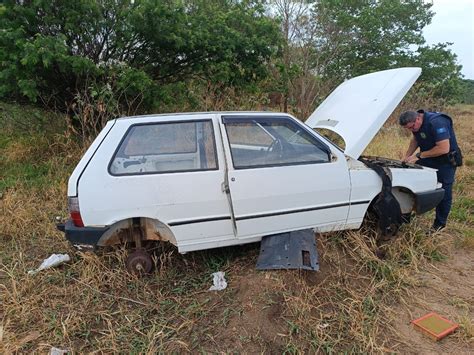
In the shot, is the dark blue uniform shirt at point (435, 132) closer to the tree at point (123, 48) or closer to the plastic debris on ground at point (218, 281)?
the plastic debris on ground at point (218, 281)

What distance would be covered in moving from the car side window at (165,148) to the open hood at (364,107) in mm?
1383

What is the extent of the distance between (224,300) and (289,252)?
0.71 meters

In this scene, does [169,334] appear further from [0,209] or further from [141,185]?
[0,209]

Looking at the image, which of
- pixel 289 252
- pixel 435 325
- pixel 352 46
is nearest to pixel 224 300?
pixel 289 252

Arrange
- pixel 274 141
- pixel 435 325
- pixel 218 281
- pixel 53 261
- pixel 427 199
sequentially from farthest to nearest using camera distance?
pixel 427 199
pixel 53 261
pixel 274 141
pixel 218 281
pixel 435 325

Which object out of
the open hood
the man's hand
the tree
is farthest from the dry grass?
the tree

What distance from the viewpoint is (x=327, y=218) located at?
343 centimetres

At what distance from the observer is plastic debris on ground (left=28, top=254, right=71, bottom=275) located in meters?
3.43

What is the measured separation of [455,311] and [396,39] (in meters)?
13.9

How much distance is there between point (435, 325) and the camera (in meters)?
2.65

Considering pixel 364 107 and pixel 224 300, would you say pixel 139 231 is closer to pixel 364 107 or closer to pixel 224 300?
pixel 224 300

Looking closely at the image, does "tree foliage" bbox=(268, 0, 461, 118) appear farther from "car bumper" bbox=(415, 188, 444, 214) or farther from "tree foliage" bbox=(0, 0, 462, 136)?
"car bumper" bbox=(415, 188, 444, 214)

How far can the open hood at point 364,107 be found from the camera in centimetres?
333

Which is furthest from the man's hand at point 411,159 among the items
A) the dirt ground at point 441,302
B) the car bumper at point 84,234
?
the car bumper at point 84,234
